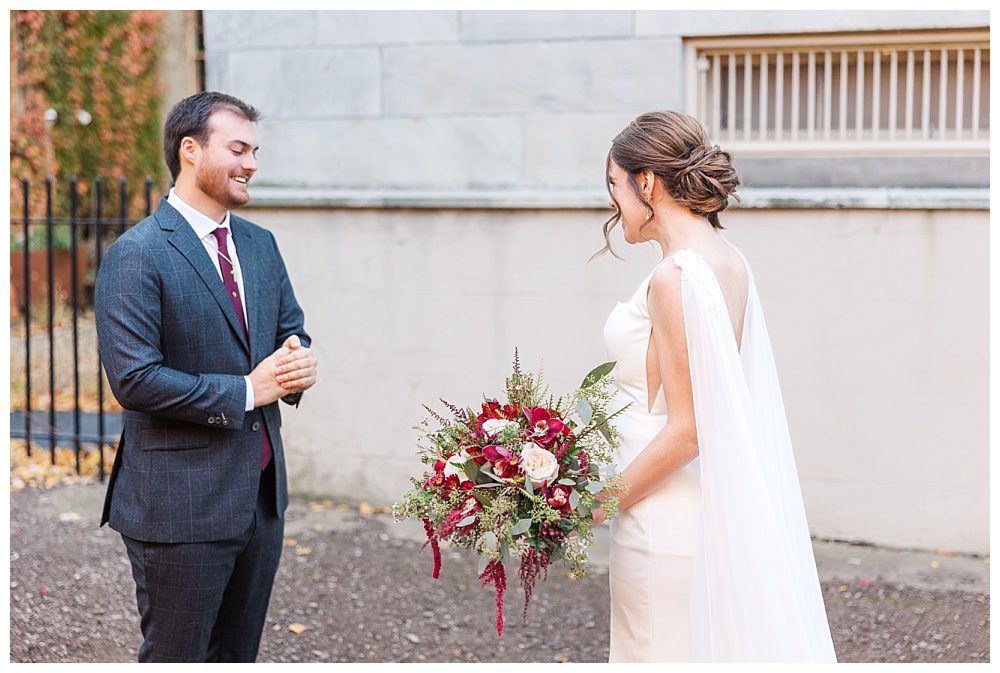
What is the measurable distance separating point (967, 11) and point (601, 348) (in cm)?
283

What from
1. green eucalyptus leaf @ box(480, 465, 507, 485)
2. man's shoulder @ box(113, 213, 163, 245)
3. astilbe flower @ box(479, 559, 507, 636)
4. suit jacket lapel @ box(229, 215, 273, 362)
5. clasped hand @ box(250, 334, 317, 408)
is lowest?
astilbe flower @ box(479, 559, 507, 636)

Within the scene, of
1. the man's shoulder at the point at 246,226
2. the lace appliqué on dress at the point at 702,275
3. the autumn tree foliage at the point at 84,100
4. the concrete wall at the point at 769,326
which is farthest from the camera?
the autumn tree foliage at the point at 84,100

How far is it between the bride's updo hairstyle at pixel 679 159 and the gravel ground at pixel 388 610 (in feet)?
8.47

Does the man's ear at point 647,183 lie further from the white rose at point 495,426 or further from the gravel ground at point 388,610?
the gravel ground at point 388,610

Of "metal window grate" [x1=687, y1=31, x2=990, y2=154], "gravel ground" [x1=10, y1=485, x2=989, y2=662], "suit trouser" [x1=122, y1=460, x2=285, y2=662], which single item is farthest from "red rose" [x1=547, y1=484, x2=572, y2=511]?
"metal window grate" [x1=687, y1=31, x2=990, y2=154]

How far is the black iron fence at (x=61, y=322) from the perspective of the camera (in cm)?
717

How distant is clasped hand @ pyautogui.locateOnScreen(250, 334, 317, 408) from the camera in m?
3.46

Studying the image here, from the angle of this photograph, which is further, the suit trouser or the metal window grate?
the metal window grate

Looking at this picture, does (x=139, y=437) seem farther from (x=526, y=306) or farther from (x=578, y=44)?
(x=578, y=44)

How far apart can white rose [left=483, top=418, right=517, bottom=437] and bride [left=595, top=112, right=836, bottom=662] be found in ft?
1.34

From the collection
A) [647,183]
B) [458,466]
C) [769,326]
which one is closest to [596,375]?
[458,466]

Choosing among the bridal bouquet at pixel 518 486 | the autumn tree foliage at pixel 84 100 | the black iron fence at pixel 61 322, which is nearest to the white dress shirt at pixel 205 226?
the bridal bouquet at pixel 518 486

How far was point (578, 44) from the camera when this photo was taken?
6262mm

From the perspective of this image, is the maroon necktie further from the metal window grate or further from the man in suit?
the metal window grate
